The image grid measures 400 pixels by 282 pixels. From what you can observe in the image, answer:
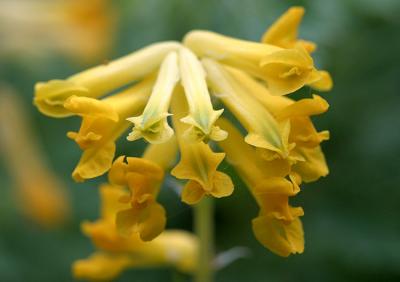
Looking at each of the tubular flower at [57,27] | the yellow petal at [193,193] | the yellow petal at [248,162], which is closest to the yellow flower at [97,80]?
the yellow petal at [248,162]

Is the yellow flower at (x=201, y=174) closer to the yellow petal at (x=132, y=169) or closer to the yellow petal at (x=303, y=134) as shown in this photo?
the yellow petal at (x=132, y=169)

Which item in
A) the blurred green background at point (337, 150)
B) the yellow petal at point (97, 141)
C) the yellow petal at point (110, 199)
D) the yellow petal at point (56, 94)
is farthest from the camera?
the blurred green background at point (337, 150)

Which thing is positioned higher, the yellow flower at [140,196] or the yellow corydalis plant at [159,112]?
the yellow corydalis plant at [159,112]

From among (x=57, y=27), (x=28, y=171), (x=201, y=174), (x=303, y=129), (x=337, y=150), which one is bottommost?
(x=201, y=174)

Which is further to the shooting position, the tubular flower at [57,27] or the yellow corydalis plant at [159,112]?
the tubular flower at [57,27]

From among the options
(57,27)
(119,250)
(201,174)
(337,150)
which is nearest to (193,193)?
(201,174)

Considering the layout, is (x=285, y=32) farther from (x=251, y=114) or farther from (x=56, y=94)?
(x=56, y=94)

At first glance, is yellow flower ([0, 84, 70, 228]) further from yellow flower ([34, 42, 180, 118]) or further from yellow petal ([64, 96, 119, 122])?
yellow petal ([64, 96, 119, 122])
